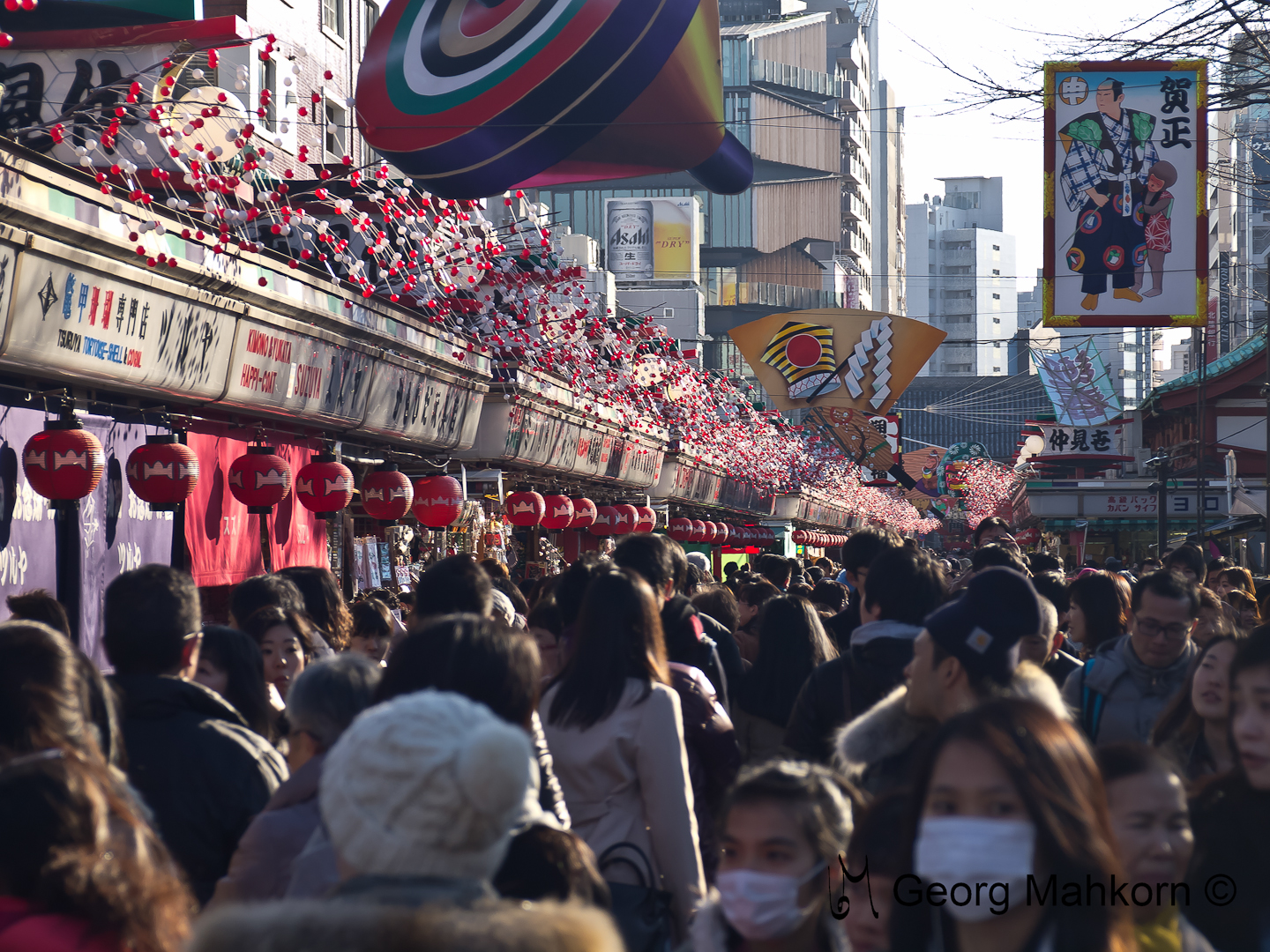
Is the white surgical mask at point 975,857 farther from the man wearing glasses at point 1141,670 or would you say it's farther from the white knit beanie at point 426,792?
the man wearing glasses at point 1141,670

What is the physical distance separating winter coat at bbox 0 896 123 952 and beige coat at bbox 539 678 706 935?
6.48 feet

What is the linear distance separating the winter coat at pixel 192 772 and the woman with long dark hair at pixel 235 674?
2.77 ft

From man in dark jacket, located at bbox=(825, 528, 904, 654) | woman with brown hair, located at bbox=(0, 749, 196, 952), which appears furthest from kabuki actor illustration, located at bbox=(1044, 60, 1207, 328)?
woman with brown hair, located at bbox=(0, 749, 196, 952)

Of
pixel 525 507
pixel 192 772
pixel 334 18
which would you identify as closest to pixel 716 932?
pixel 192 772

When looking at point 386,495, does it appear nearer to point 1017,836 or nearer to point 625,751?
point 625,751

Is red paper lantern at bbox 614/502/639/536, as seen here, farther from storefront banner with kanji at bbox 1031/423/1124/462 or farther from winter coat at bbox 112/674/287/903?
storefront banner with kanji at bbox 1031/423/1124/462

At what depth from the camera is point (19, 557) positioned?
8461 millimetres

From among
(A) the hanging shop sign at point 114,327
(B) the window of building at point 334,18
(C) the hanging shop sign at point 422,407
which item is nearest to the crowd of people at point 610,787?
(A) the hanging shop sign at point 114,327

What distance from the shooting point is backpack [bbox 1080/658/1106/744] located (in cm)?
555

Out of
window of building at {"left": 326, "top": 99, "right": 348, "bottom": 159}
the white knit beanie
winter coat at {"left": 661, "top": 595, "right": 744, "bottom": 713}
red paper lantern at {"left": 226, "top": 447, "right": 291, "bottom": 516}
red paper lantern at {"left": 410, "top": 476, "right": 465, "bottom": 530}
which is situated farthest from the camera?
window of building at {"left": 326, "top": 99, "right": 348, "bottom": 159}

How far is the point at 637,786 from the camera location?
13.9ft

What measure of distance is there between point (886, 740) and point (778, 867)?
998 millimetres

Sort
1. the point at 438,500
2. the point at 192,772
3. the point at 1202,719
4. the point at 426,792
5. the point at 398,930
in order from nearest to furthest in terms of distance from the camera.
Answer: the point at 398,930 → the point at 426,792 → the point at 192,772 → the point at 1202,719 → the point at 438,500

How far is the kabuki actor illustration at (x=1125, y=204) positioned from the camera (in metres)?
11.9
